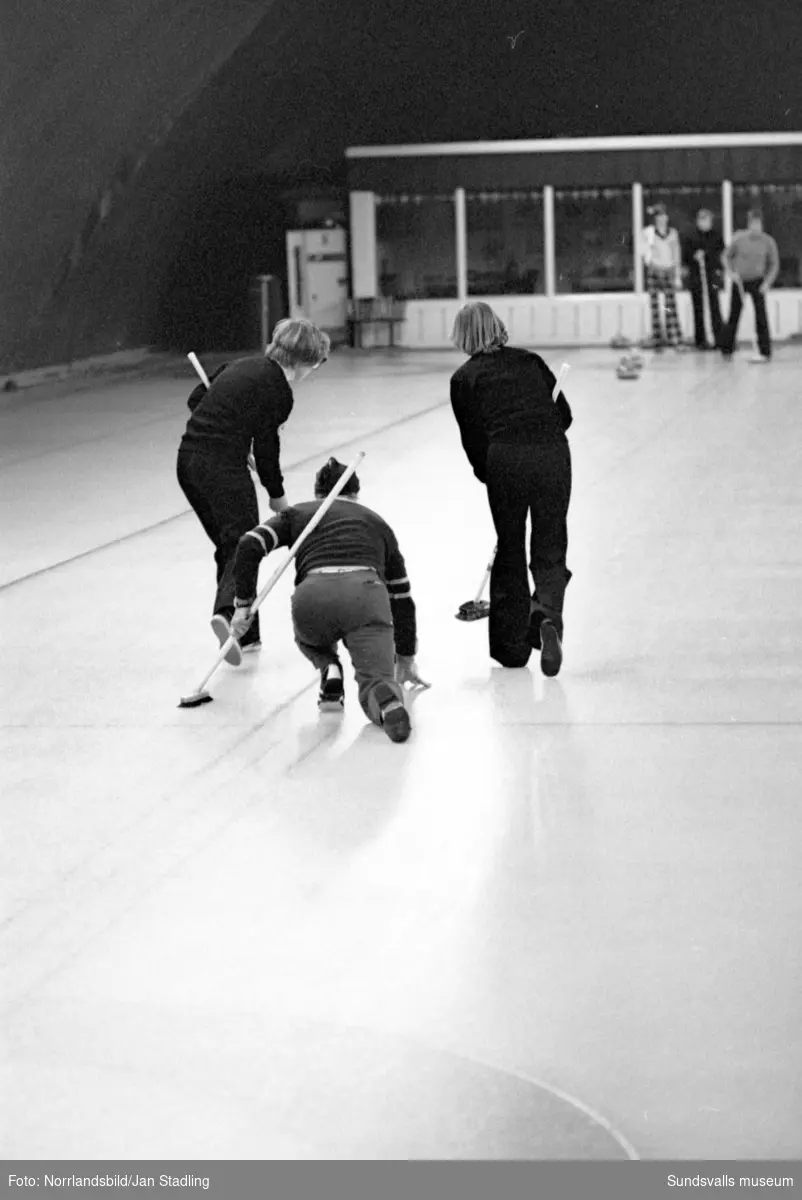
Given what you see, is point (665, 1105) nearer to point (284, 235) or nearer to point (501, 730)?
point (501, 730)

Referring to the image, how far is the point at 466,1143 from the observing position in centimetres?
382

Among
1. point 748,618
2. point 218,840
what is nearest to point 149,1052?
point 218,840

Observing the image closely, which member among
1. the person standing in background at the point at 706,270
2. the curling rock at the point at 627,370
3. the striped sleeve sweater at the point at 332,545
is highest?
the striped sleeve sweater at the point at 332,545

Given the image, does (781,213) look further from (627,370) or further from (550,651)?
(550,651)

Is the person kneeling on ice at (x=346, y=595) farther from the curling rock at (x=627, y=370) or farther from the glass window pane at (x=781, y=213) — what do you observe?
the glass window pane at (x=781, y=213)

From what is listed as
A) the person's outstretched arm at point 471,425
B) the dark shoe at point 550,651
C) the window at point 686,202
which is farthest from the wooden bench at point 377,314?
the dark shoe at point 550,651

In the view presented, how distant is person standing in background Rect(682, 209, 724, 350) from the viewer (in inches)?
959

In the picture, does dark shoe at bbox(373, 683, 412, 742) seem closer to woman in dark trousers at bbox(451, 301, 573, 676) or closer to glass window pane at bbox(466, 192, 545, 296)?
woman in dark trousers at bbox(451, 301, 573, 676)

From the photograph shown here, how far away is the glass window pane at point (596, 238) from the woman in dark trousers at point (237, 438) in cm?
2006

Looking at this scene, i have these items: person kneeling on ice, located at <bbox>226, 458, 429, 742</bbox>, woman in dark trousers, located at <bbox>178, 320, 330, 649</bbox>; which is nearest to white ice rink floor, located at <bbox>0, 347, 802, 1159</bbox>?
person kneeling on ice, located at <bbox>226, 458, 429, 742</bbox>

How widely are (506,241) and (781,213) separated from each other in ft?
12.7

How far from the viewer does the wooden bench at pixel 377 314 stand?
28.4 metres

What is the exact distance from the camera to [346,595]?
272 inches

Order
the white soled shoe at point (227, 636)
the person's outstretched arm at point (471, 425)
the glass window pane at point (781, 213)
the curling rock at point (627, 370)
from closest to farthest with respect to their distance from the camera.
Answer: the white soled shoe at point (227, 636), the person's outstretched arm at point (471, 425), the curling rock at point (627, 370), the glass window pane at point (781, 213)
